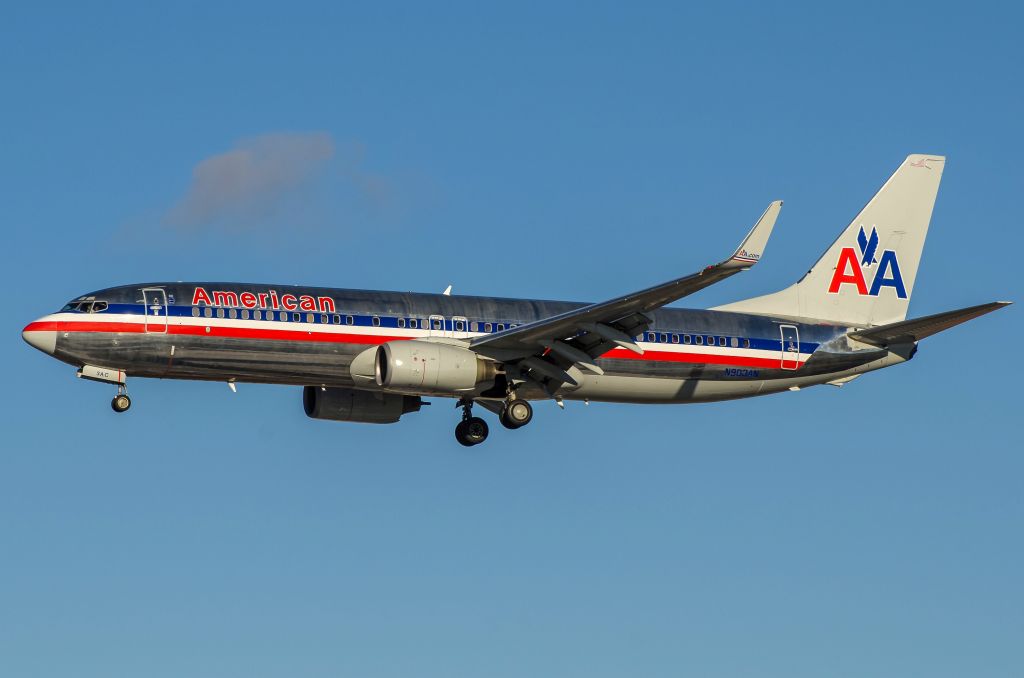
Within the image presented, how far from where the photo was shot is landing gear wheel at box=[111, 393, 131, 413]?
48.2 meters

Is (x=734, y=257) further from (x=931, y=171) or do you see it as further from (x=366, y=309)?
(x=931, y=171)

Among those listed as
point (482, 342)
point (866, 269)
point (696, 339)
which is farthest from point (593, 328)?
point (866, 269)

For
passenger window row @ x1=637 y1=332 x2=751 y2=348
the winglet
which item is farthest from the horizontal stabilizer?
the winglet

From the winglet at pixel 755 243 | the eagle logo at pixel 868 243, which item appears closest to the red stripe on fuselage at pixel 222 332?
the winglet at pixel 755 243

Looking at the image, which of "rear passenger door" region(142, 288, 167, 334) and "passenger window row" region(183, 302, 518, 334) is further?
"passenger window row" region(183, 302, 518, 334)

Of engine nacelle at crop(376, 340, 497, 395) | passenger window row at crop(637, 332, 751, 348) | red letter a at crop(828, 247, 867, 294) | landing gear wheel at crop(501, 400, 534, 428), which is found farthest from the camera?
red letter a at crop(828, 247, 867, 294)

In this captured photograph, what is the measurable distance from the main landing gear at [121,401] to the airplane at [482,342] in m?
0.05

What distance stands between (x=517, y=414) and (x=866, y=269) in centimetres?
1543

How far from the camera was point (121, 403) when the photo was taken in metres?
48.3

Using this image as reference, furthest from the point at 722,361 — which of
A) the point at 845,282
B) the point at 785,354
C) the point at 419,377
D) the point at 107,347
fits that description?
the point at 107,347

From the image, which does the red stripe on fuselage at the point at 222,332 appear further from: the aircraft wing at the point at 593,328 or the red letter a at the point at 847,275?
the red letter a at the point at 847,275

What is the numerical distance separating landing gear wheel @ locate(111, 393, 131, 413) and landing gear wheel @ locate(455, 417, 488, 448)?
10.9 meters

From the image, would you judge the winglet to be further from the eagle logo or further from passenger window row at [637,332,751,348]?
the eagle logo

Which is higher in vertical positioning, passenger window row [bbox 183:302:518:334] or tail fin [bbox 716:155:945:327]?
tail fin [bbox 716:155:945:327]
